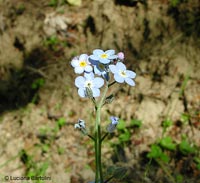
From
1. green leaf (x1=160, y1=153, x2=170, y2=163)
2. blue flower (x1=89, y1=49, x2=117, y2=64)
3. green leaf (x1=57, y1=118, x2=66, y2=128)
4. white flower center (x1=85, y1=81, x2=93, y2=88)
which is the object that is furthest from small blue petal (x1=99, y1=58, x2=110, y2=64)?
green leaf (x1=57, y1=118, x2=66, y2=128)

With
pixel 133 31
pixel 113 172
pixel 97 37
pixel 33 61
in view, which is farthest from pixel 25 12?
pixel 113 172

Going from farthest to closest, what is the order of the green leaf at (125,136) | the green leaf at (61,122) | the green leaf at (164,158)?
the green leaf at (61,122) < the green leaf at (125,136) < the green leaf at (164,158)

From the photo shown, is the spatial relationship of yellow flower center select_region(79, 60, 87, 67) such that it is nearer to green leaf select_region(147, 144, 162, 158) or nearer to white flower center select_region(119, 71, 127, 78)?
white flower center select_region(119, 71, 127, 78)

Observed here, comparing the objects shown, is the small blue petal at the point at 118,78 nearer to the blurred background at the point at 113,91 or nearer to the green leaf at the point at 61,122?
the blurred background at the point at 113,91

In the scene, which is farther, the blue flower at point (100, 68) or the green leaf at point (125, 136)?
the green leaf at point (125, 136)

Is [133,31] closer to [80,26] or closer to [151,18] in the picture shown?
[151,18]

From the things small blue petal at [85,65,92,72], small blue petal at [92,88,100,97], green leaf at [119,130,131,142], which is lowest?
small blue petal at [92,88,100,97]

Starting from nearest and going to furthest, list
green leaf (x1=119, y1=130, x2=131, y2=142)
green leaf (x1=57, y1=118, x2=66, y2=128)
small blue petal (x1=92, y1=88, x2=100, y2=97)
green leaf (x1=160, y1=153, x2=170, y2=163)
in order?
small blue petal (x1=92, y1=88, x2=100, y2=97) → green leaf (x1=160, y1=153, x2=170, y2=163) → green leaf (x1=119, y1=130, x2=131, y2=142) → green leaf (x1=57, y1=118, x2=66, y2=128)

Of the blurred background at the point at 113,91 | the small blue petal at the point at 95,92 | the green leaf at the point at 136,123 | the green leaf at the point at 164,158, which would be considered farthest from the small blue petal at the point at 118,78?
the green leaf at the point at 136,123
